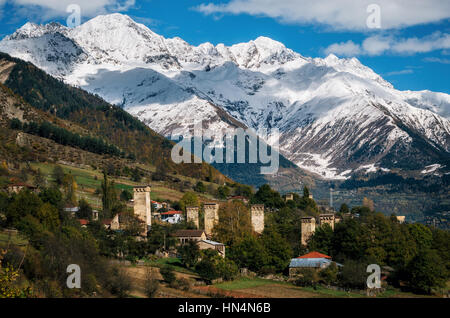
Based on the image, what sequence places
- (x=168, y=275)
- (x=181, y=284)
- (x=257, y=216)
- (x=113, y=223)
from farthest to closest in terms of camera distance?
(x=257, y=216) → (x=113, y=223) → (x=168, y=275) → (x=181, y=284)

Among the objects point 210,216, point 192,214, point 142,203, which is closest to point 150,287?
point 142,203

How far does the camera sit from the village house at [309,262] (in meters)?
69.5

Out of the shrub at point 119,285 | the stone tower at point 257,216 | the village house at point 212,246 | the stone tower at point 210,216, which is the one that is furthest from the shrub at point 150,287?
the stone tower at point 257,216

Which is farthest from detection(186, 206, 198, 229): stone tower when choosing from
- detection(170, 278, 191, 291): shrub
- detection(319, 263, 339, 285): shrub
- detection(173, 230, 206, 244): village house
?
detection(170, 278, 191, 291): shrub

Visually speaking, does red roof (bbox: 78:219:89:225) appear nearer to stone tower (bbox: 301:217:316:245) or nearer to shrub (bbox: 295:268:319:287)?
shrub (bbox: 295:268:319:287)

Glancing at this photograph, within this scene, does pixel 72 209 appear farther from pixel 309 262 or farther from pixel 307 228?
pixel 309 262

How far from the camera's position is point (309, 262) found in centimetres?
7125

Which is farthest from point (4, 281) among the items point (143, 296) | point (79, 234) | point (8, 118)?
point (8, 118)

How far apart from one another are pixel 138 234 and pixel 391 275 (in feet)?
90.2

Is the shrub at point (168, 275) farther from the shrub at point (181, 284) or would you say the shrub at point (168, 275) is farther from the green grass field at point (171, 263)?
the green grass field at point (171, 263)

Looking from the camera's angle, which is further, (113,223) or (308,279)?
(113,223)

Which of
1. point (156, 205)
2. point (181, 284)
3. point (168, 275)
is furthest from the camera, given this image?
point (156, 205)

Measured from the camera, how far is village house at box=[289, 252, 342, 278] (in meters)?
69.5
